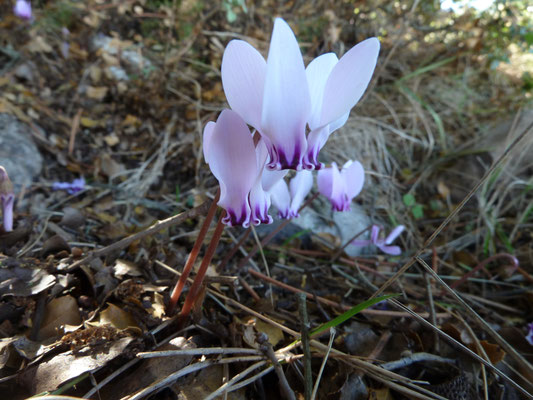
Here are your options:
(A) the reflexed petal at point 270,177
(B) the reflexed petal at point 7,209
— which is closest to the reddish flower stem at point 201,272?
(A) the reflexed petal at point 270,177

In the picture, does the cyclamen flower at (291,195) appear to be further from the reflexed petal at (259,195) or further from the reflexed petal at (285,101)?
the reflexed petal at (285,101)

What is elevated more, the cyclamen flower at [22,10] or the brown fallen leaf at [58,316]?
the cyclamen flower at [22,10]

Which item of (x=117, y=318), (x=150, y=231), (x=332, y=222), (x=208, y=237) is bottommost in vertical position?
(x=332, y=222)

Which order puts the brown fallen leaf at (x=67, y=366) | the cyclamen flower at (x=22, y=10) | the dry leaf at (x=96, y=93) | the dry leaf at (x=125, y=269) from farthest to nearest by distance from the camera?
1. the cyclamen flower at (x=22, y=10)
2. the dry leaf at (x=96, y=93)
3. the dry leaf at (x=125, y=269)
4. the brown fallen leaf at (x=67, y=366)

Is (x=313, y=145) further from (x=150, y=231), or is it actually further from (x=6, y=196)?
(x=6, y=196)

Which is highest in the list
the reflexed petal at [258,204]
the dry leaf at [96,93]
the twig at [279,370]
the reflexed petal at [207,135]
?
the dry leaf at [96,93]

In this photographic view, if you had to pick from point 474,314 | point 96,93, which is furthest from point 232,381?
point 96,93
